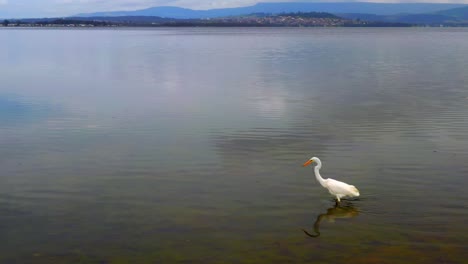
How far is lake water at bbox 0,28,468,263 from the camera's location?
11352 millimetres

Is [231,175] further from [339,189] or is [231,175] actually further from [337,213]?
[337,213]

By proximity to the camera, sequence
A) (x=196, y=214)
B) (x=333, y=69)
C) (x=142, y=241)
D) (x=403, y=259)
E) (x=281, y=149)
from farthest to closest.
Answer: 1. (x=333, y=69)
2. (x=281, y=149)
3. (x=196, y=214)
4. (x=142, y=241)
5. (x=403, y=259)

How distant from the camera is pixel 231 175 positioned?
52.3 ft

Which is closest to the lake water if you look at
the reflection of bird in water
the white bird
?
the reflection of bird in water

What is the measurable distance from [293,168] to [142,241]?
6002mm

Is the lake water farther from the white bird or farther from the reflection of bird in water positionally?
the white bird

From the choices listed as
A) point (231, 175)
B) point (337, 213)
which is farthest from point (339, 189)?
point (231, 175)

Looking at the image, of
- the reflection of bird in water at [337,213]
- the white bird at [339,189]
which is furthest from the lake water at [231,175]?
the white bird at [339,189]

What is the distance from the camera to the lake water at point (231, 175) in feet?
37.2

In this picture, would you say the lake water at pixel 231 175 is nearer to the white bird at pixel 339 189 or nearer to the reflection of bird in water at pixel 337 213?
the reflection of bird in water at pixel 337 213

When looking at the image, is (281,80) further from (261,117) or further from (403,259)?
Result: (403,259)

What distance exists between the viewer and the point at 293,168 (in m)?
16.5

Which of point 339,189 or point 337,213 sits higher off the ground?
point 339,189

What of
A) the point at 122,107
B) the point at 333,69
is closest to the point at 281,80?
the point at 333,69
